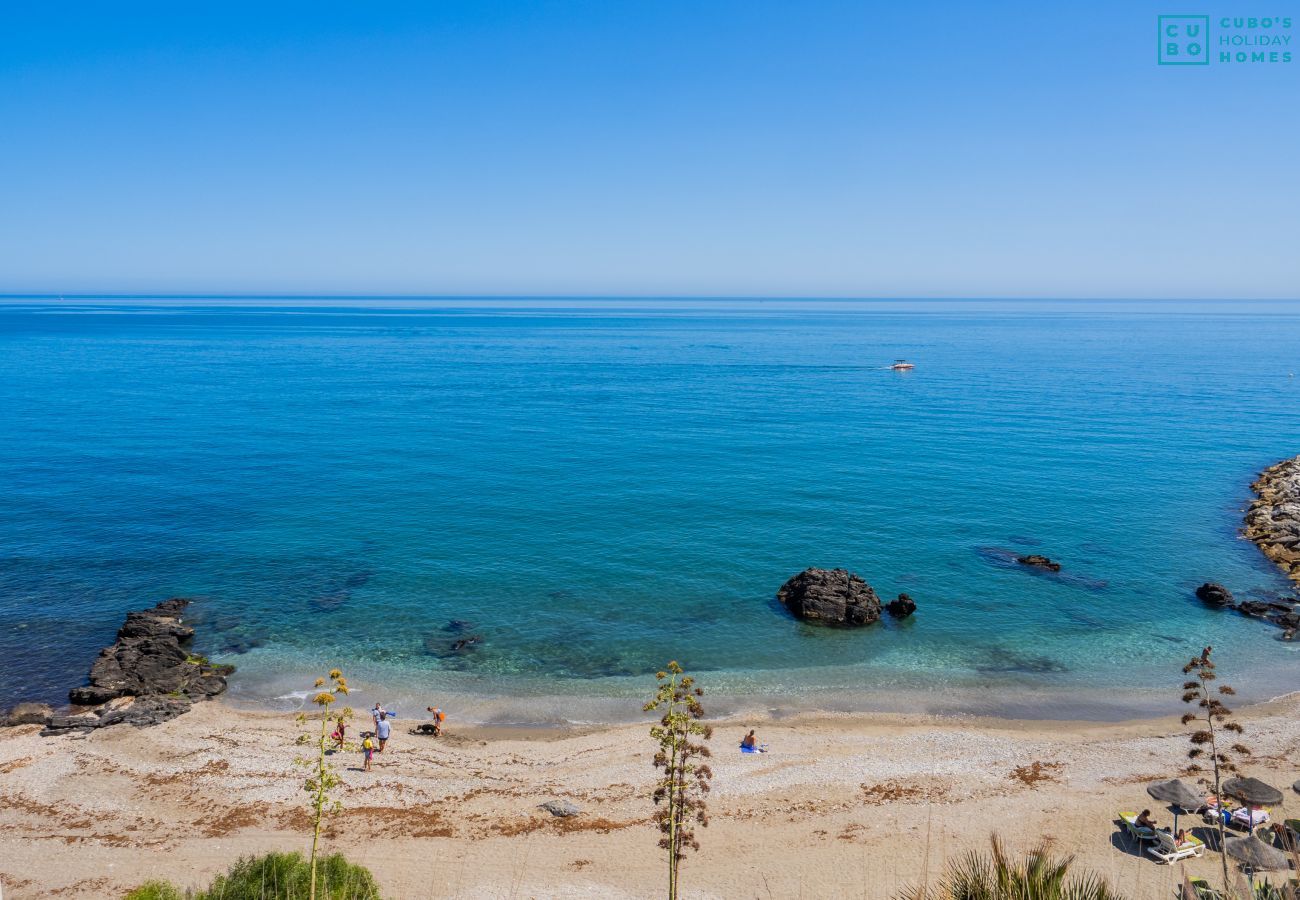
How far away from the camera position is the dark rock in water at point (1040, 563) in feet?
168

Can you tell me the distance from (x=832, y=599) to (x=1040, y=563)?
1683 centimetres

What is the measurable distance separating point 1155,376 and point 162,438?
520 ft

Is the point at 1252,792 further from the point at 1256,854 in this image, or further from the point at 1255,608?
the point at 1255,608

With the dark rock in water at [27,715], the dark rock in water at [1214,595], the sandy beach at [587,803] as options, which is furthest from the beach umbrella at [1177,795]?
the dark rock in water at [27,715]

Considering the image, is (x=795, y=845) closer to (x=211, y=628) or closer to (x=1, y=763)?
(x=1, y=763)

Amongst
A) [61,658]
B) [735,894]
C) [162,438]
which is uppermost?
[162,438]

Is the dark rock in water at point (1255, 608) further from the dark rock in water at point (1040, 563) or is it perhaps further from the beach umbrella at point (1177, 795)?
the beach umbrella at point (1177, 795)

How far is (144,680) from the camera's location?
36969mm

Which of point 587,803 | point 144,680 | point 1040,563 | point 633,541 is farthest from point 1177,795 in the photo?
point 144,680

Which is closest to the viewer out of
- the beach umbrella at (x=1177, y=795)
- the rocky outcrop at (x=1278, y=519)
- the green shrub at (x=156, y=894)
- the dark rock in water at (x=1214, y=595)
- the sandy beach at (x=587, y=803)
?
the green shrub at (x=156, y=894)

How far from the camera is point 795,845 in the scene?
26141 mm

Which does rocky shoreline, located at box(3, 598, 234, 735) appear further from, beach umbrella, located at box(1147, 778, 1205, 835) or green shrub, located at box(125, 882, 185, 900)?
beach umbrella, located at box(1147, 778, 1205, 835)

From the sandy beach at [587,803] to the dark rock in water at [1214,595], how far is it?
37.6ft

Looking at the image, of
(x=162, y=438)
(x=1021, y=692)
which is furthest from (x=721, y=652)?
(x=162, y=438)
